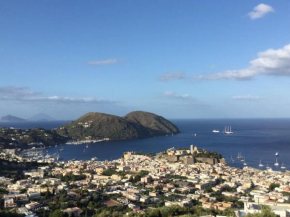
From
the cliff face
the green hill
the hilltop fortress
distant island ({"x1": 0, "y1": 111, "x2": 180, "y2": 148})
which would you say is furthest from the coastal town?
the green hill

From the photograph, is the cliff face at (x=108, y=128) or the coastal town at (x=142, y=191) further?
the cliff face at (x=108, y=128)

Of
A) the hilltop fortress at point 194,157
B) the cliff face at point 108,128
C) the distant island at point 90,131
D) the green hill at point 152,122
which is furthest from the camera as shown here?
the green hill at point 152,122

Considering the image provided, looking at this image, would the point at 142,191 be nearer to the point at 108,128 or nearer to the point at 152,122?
the point at 108,128

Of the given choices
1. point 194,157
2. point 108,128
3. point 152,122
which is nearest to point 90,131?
point 108,128

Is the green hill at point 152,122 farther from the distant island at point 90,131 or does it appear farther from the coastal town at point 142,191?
the coastal town at point 142,191

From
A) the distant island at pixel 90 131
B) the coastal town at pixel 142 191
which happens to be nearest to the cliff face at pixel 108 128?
the distant island at pixel 90 131

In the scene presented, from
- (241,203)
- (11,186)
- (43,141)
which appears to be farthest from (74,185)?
(43,141)

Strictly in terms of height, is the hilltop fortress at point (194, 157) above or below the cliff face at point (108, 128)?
below

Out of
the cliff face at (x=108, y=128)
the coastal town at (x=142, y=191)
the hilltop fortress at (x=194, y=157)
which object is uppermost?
the cliff face at (x=108, y=128)
